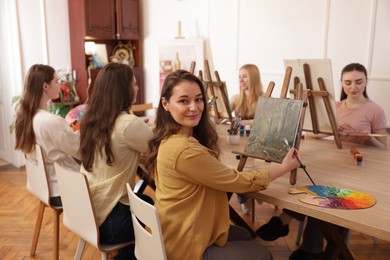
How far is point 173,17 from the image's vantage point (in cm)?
541

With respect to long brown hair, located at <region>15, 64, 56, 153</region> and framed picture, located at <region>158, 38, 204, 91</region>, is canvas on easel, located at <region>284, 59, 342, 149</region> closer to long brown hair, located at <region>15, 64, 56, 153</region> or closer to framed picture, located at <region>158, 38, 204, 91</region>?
long brown hair, located at <region>15, 64, 56, 153</region>

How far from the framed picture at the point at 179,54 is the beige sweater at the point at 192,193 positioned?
3653mm

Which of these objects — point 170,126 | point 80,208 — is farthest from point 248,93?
point 80,208

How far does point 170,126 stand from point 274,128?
0.54 m

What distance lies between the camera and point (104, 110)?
1960 millimetres

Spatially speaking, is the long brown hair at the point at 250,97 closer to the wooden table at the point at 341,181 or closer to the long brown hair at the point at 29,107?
the wooden table at the point at 341,181

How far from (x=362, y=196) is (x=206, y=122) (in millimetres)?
732

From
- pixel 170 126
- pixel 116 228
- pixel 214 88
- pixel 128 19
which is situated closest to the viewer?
pixel 170 126

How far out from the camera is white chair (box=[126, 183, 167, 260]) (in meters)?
1.43

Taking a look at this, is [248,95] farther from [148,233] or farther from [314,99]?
[148,233]

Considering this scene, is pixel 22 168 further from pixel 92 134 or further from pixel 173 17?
pixel 92 134

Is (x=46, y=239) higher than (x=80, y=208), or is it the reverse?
(x=80, y=208)

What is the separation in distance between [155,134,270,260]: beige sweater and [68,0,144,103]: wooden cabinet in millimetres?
3840

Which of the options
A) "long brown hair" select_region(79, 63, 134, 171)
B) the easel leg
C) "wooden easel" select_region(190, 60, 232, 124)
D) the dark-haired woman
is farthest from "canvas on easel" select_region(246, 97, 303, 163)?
the dark-haired woman
